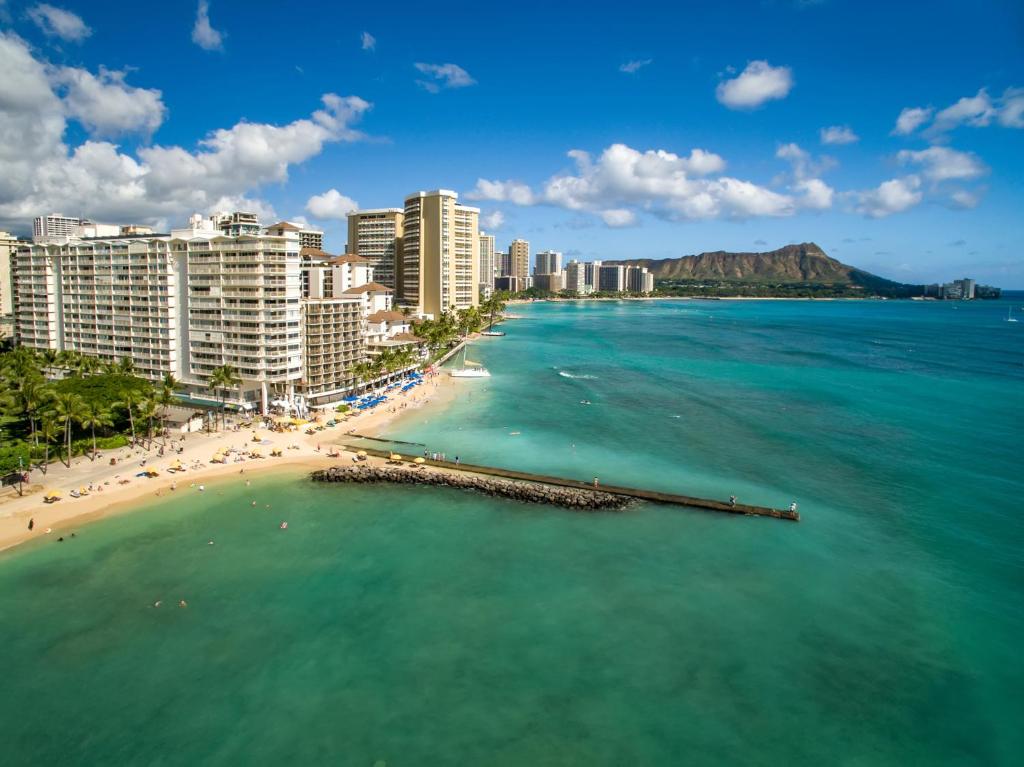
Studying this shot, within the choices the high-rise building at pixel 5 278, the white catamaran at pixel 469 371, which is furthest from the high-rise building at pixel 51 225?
the white catamaran at pixel 469 371

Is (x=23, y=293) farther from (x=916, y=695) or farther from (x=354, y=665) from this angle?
(x=916, y=695)

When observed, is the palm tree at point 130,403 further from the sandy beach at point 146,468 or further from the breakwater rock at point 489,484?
the breakwater rock at point 489,484

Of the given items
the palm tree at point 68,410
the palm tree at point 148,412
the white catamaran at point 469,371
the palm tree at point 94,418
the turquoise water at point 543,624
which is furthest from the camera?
the white catamaran at point 469,371

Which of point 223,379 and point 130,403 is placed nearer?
point 130,403

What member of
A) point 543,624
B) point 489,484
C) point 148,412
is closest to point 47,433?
point 148,412

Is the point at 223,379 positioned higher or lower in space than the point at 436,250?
lower

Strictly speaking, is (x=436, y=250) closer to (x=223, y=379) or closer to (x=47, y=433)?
(x=223, y=379)

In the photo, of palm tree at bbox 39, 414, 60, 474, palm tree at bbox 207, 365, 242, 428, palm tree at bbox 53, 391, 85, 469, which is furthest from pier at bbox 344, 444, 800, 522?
palm tree at bbox 39, 414, 60, 474

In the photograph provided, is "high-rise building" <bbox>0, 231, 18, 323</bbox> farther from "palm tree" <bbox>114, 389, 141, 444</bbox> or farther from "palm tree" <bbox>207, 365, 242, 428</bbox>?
"palm tree" <bbox>114, 389, 141, 444</bbox>
